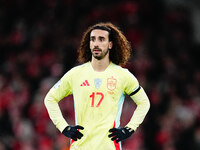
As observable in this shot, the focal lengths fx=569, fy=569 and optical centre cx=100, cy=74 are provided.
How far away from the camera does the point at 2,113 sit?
1192 centimetres

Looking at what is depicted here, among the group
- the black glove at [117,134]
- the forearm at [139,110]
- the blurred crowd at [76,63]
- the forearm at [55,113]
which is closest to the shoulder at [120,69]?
the forearm at [139,110]

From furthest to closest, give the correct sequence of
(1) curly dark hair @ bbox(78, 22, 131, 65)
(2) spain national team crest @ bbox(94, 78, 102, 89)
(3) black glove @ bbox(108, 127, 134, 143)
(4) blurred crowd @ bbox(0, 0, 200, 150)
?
1. (4) blurred crowd @ bbox(0, 0, 200, 150)
2. (1) curly dark hair @ bbox(78, 22, 131, 65)
3. (2) spain national team crest @ bbox(94, 78, 102, 89)
4. (3) black glove @ bbox(108, 127, 134, 143)

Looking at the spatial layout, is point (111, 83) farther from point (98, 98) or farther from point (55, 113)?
point (55, 113)

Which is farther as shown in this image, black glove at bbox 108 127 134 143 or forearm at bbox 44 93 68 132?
forearm at bbox 44 93 68 132

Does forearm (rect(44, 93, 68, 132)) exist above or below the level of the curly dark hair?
below

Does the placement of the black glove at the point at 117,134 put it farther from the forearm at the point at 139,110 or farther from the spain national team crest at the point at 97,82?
the spain national team crest at the point at 97,82

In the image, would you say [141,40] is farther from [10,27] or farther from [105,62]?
[105,62]

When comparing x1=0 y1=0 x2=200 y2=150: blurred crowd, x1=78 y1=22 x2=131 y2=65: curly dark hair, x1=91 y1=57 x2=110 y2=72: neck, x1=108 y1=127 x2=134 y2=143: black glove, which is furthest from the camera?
x1=0 y1=0 x2=200 y2=150: blurred crowd

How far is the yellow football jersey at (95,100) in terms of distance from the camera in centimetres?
609

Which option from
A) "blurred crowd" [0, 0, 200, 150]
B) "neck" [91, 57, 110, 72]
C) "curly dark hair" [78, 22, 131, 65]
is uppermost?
"curly dark hair" [78, 22, 131, 65]

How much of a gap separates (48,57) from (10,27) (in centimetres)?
197

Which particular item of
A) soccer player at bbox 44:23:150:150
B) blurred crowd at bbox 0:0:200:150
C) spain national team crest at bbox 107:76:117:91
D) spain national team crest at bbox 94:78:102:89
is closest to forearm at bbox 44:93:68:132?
soccer player at bbox 44:23:150:150

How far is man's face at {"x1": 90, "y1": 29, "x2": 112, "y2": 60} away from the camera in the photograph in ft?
20.4

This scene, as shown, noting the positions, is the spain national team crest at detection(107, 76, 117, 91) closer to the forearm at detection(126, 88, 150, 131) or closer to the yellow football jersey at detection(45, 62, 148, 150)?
the yellow football jersey at detection(45, 62, 148, 150)
